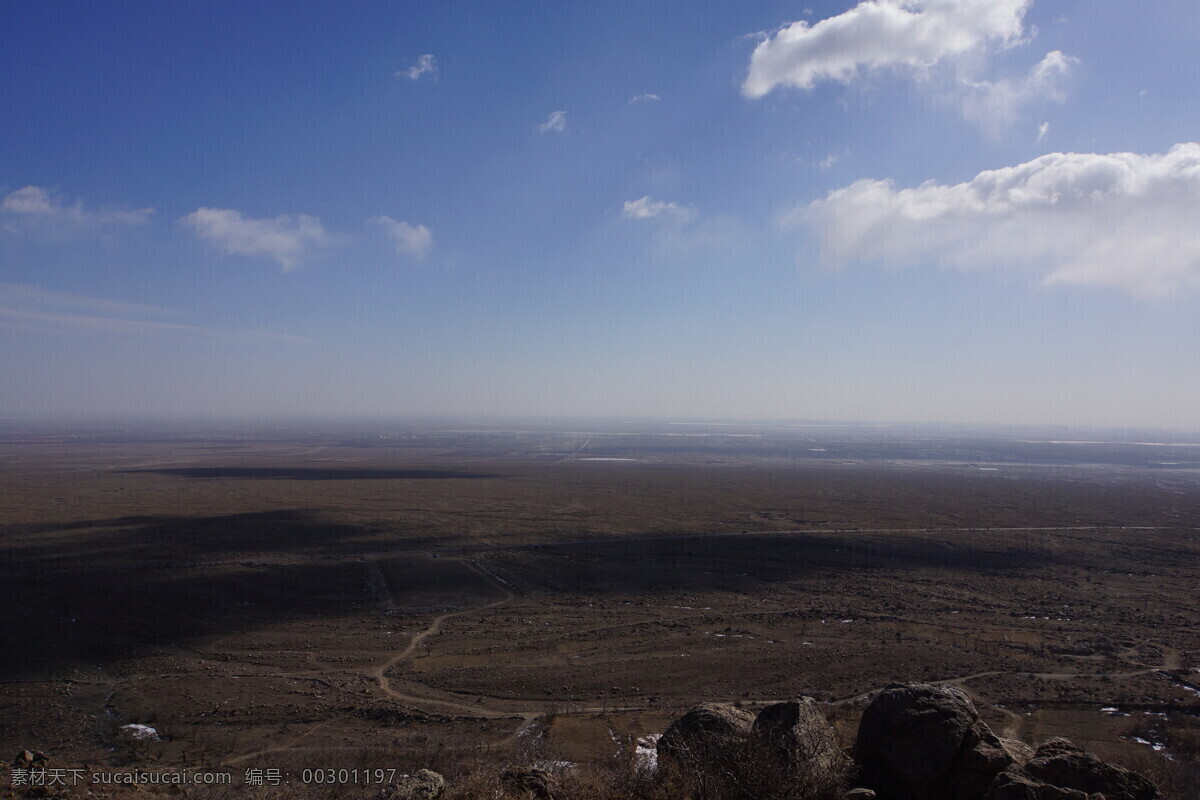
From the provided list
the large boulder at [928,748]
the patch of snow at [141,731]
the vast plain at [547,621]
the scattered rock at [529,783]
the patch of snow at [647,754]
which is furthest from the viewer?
the vast plain at [547,621]

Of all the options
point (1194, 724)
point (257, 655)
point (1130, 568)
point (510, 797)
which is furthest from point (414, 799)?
point (1130, 568)

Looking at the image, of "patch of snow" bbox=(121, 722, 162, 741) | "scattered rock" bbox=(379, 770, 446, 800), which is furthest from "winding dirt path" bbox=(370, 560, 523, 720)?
"scattered rock" bbox=(379, 770, 446, 800)

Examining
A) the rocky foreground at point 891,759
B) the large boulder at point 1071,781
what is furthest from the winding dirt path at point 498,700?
the large boulder at point 1071,781

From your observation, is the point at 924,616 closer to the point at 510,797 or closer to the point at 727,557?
the point at 727,557

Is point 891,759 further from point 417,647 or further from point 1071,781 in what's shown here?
point 417,647

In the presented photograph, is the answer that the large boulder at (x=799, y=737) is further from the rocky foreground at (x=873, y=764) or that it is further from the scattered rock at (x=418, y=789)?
the scattered rock at (x=418, y=789)
